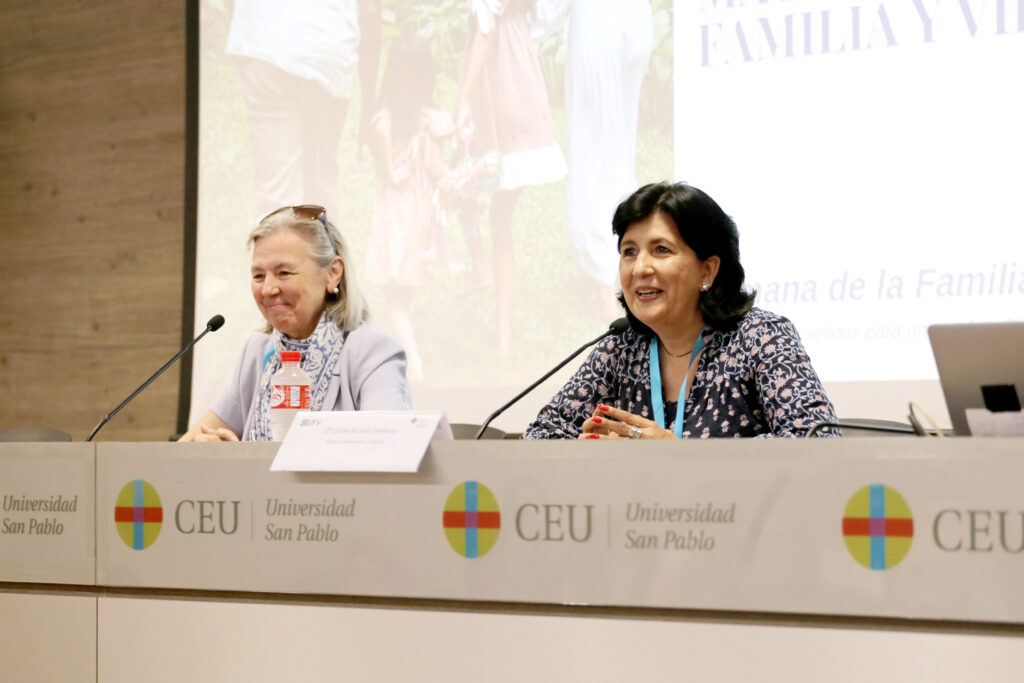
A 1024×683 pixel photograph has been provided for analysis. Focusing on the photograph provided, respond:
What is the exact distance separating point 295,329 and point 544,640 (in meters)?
1.38

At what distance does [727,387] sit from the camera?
1957 mm

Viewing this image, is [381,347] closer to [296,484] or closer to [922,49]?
[296,484]

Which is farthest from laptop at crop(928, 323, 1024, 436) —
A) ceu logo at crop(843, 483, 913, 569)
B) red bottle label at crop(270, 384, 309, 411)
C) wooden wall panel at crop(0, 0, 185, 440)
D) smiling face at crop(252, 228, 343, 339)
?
wooden wall panel at crop(0, 0, 185, 440)

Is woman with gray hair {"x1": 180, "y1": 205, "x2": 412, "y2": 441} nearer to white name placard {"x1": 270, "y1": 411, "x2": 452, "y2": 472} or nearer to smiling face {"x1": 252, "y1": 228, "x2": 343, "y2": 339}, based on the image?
smiling face {"x1": 252, "y1": 228, "x2": 343, "y2": 339}

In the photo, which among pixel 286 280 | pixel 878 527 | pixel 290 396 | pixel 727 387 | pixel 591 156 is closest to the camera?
pixel 878 527

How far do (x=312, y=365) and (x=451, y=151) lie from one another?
1231 mm

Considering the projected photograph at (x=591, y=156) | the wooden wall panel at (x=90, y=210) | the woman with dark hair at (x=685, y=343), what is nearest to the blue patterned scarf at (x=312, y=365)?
the projected photograph at (x=591, y=156)

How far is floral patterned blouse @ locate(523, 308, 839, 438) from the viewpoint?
6.08ft

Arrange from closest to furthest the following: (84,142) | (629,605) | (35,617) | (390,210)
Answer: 1. (629,605)
2. (35,617)
3. (390,210)
4. (84,142)

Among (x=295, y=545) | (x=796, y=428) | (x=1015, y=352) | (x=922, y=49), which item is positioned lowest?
(x=295, y=545)

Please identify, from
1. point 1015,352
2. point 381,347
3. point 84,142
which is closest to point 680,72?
point 381,347

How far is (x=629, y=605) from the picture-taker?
48.0 inches

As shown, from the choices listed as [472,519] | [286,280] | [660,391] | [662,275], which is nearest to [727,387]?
[660,391]

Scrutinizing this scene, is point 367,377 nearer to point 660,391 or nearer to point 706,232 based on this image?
point 660,391
